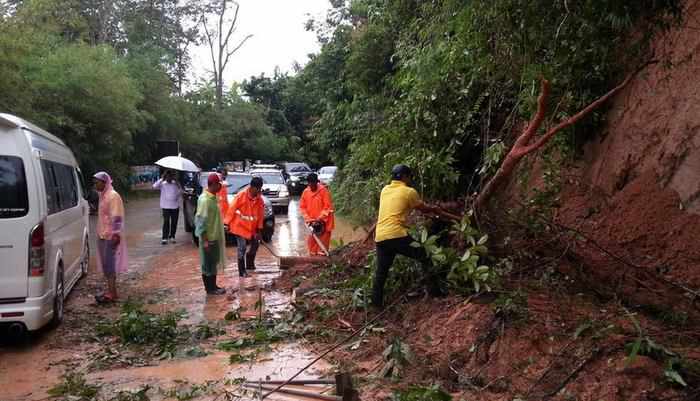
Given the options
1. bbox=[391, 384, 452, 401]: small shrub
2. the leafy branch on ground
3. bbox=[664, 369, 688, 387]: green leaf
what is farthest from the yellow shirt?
bbox=[664, 369, 688, 387]: green leaf

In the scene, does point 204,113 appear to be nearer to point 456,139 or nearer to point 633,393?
point 456,139

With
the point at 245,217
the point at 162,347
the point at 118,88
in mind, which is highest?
the point at 118,88

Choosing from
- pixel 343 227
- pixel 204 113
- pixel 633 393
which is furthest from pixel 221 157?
pixel 633 393

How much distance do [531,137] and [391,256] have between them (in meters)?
1.80

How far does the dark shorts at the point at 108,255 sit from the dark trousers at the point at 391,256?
3.63m

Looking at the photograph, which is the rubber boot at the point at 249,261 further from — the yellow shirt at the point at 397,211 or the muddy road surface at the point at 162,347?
the yellow shirt at the point at 397,211

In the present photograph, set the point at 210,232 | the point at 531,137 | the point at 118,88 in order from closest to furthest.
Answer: the point at 531,137, the point at 210,232, the point at 118,88

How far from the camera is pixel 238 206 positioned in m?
9.84

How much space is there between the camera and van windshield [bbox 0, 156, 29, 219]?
602 cm

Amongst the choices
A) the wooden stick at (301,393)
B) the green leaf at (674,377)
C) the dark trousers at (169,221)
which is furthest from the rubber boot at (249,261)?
the green leaf at (674,377)

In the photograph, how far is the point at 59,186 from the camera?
7637 mm

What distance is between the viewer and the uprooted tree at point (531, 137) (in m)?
5.73

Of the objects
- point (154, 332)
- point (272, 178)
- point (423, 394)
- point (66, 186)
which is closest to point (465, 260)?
point (423, 394)

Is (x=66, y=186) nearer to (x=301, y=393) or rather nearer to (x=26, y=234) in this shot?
(x=26, y=234)
